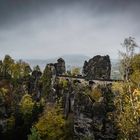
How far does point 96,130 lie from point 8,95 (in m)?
51.2

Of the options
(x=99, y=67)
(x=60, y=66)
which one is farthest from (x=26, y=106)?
(x=60, y=66)

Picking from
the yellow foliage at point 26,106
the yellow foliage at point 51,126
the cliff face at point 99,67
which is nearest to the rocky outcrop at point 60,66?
the cliff face at point 99,67

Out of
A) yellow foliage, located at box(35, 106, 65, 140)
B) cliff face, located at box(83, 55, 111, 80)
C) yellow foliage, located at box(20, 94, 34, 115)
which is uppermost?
cliff face, located at box(83, 55, 111, 80)

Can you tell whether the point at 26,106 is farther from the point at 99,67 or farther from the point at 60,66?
the point at 60,66

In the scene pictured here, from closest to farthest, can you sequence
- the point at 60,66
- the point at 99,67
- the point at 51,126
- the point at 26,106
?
the point at 51,126, the point at 26,106, the point at 99,67, the point at 60,66

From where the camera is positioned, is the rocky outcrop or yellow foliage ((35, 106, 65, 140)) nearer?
yellow foliage ((35, 106, 65, 140))

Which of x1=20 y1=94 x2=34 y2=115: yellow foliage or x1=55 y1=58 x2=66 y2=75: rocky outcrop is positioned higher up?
x1=55 y1=58 x2=66 y2=75: rocky outcrop

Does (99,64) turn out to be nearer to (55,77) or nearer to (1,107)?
(55,77)

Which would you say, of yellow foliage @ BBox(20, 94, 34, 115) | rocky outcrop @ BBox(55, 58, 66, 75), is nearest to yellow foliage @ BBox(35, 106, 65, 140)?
yellow foliage @ BBox(20, 94, 34, 115)

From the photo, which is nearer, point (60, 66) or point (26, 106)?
point (26, 106)

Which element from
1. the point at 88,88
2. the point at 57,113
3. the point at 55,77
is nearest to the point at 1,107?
the point at 55,77

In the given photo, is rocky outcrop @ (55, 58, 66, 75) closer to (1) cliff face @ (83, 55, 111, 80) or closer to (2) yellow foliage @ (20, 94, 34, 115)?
(1) cliff face @ (83, 55, 111, 80)

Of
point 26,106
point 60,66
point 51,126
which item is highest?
point 60,66

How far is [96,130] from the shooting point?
82688 millimetres
